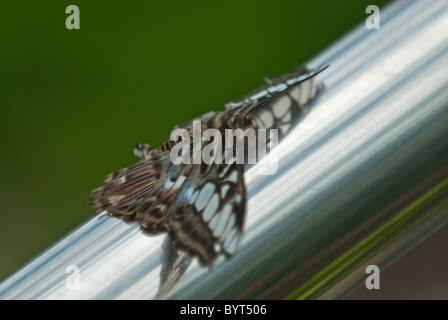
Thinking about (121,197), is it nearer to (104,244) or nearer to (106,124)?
(104,244)

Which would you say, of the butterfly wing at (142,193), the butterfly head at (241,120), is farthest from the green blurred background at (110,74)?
the butterfly head at (241,120)

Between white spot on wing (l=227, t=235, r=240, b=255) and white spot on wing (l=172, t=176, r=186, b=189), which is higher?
white spot on wing (l=172, t=176, r=186, b=189)

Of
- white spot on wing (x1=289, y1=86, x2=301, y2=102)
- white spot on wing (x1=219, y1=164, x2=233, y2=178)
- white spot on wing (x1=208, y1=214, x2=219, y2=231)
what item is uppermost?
white spot on wing (x1=289, y1=86, x2=301, y2=102)

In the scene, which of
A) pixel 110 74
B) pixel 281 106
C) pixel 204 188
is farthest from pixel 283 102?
pixel 110 74

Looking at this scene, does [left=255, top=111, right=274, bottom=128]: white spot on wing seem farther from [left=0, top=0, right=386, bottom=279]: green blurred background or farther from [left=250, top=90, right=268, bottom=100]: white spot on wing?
[left=0, top=0, right=386, bottom=279]: green blurred background

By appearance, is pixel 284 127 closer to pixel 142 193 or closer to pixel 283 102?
pixel 283 102

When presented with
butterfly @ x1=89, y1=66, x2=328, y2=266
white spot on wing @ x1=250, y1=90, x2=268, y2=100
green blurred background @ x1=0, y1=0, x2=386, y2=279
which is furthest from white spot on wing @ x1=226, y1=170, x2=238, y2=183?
green blurred background @ x1=0, y1=0, x2=386, y2=279

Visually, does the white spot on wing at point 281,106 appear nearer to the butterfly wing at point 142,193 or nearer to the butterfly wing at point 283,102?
the butterfly wing at point 283,102
